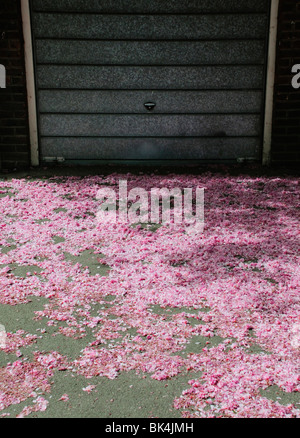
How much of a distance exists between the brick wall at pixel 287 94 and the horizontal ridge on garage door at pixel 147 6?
0.37 meters

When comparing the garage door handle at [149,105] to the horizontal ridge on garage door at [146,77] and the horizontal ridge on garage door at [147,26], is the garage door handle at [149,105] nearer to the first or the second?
the horizontal ridge on garage door at [146,77]

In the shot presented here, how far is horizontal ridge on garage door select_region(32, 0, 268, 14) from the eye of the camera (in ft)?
21.2

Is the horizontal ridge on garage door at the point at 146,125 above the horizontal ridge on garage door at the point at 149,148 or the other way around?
above

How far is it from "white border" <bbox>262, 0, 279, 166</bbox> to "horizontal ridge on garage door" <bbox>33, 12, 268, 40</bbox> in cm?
13

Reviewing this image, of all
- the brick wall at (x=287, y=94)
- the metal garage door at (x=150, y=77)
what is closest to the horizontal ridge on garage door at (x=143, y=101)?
the metal garage door at (x=150, y=77)

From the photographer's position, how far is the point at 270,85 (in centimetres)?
665

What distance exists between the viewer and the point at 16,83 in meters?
6.56

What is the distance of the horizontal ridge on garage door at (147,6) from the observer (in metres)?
6.46

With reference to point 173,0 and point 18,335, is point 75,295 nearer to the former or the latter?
point 18,335

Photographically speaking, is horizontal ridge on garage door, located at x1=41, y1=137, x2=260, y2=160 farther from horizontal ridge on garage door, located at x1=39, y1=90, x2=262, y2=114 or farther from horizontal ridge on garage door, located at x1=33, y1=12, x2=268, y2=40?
horizontal ridge on garage door, located at x1=33, y1=12, x2=268, y2=40

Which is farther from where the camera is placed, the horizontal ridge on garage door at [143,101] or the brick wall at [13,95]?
the horizontal ridge on garage door at [143,101]

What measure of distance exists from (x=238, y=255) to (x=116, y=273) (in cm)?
103

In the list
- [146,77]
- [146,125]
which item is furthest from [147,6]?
[146,125]

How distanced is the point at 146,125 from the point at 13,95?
6.12 feet
